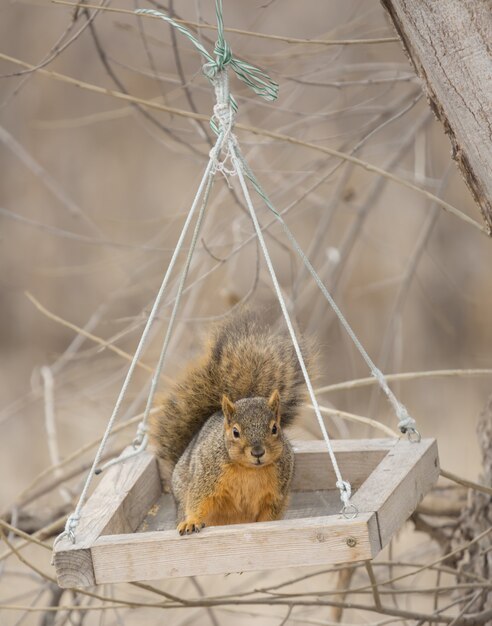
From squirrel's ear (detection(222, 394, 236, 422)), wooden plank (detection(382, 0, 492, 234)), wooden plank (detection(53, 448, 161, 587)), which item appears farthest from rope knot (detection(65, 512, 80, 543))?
wooden plank (detection(382, 0, 492, 234))

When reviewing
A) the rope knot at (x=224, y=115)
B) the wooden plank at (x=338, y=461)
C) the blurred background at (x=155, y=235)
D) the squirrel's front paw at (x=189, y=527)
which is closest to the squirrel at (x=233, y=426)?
the squirrel's front paw at (x=189, y=527)

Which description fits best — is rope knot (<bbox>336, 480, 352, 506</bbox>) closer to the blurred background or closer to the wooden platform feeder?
the wooden platform feeder

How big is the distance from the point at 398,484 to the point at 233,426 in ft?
0.93

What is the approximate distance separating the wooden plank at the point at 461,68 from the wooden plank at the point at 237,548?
1.74ft

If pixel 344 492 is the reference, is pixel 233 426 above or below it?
above

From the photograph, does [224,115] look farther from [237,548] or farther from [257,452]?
[237,548]

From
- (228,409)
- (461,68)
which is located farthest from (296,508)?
(461,68)

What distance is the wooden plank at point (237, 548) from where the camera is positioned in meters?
1.51

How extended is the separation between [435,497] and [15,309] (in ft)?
15.9

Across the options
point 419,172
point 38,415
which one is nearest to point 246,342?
point 419,172

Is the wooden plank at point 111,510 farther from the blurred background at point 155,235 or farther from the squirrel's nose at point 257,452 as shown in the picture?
the blurred background at point 155,235

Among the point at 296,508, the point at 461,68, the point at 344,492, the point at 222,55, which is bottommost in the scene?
the point at 296,508

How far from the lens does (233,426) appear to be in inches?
67.3

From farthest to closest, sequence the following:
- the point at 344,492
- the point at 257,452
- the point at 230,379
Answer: the point at 230,379 < the point at 257,452 < the point at 344,492
